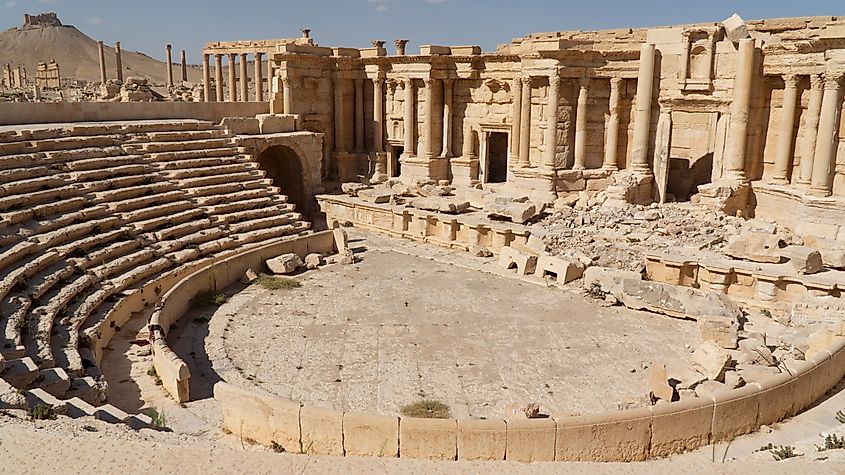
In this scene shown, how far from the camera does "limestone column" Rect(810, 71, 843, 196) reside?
16.0m

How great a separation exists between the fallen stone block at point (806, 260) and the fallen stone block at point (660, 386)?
6.03 meters

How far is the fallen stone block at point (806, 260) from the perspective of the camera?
13.7 meters

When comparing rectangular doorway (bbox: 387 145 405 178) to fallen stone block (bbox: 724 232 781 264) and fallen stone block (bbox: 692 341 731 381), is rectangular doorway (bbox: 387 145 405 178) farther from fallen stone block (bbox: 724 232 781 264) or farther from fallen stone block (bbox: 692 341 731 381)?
fallen stone block (bbox: 692 341 731 381)

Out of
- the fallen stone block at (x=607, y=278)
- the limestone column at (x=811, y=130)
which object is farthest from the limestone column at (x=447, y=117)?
the limestone column at (x=811, y=130)

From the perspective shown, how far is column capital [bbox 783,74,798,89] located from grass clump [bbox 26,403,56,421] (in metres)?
17.4

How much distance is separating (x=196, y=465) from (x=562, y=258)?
425 inches

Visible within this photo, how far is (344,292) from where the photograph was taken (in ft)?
48.3

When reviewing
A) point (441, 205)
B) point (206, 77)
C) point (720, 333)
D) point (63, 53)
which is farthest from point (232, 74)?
point (63, 53)

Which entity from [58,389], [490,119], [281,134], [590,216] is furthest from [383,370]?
[490,119]

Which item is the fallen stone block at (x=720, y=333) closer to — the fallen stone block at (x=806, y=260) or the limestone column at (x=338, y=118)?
the fallen stone block at (x=806, y=260)

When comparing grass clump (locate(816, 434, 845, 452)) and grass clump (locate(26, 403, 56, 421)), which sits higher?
grass clump (locate(26, 403, 56, 421))

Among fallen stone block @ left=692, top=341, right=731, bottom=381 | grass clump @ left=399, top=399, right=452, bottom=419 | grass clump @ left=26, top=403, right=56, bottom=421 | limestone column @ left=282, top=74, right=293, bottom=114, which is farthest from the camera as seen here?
limestone column @ left=282, top=74, right=293, bottom=114

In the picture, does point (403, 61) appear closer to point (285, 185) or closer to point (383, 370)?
point (285, 185)

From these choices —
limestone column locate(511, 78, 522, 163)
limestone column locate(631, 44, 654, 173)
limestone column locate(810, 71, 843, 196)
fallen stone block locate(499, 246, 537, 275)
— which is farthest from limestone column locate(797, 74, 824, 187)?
limestone column locate(511, 78, 522, 163)
